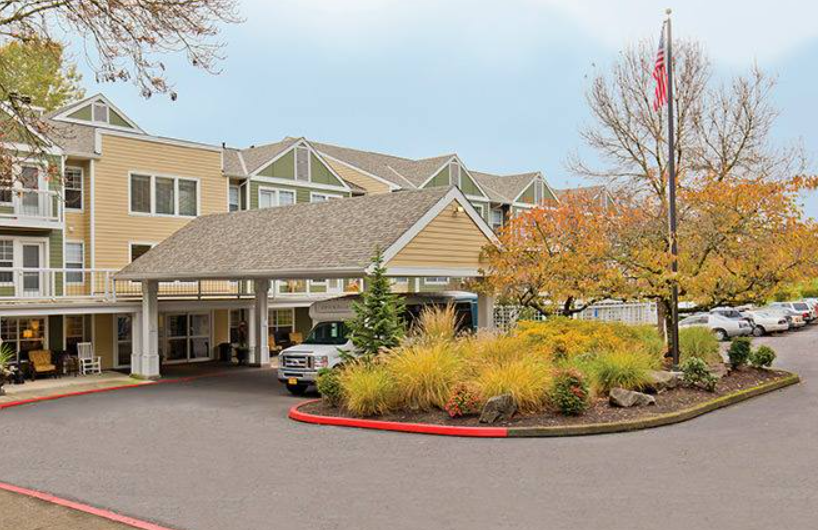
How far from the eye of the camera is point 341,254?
63.2ft

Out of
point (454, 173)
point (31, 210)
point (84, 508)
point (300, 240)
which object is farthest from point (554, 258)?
point (454, 173)

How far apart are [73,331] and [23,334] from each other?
69.7 inches

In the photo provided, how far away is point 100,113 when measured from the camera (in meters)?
32.8

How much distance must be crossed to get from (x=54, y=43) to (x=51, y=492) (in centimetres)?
870

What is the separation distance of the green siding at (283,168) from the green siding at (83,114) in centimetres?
764

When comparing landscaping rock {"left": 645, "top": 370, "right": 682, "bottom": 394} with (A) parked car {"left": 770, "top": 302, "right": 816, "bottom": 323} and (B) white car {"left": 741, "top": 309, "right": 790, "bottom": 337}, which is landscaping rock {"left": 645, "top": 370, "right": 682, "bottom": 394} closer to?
(B) white car {"left": 741, "top": 309, "right": 790, "bottom": 337}

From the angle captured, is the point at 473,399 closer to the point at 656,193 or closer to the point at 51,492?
the point at 51,492

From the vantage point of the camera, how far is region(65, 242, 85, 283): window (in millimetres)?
27312

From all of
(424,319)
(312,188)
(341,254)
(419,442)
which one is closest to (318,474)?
(419,442)

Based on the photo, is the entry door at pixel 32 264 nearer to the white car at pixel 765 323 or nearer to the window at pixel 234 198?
the window at pixel 234 198

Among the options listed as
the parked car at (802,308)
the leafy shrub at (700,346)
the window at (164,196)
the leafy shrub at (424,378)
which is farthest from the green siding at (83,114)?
the parked car at (802,308)

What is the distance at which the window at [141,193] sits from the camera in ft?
94.6

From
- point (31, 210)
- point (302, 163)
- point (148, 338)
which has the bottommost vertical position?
point (148, 338)

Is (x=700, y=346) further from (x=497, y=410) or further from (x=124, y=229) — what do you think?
(x=124, y=229)
